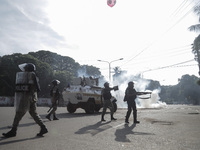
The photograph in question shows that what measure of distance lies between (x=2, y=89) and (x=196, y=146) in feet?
129

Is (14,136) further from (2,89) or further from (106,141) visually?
(2,89)

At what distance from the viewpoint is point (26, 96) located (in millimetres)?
4934

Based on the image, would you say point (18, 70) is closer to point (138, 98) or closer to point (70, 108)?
point (138, 98)

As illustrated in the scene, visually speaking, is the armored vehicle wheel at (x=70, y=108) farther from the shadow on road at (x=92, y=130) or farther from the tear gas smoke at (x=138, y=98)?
the tear gas smoke at (x=138, y=98)

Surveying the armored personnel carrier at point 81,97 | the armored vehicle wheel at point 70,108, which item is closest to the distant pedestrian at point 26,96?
the armored personnel carrier at point 81,97

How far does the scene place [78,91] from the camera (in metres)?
12.6

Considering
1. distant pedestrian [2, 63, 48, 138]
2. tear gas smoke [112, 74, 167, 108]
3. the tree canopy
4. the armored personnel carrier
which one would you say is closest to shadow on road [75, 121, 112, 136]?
distant pedestrian [2, 63, 48, 138]

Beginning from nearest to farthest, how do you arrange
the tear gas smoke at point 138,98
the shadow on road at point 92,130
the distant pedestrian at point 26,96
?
the distant pedestrian at point 26,96
the shadow on road at point 92,130
the tear gas smoke at point 138,98

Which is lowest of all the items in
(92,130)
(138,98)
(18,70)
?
(92,130)

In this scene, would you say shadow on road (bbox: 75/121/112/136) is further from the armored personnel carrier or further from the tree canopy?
the tree canopy

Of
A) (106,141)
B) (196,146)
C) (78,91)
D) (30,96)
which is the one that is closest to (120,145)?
(106,141)

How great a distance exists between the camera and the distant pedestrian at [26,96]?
4.85 m

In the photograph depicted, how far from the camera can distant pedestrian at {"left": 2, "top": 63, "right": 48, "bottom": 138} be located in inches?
191

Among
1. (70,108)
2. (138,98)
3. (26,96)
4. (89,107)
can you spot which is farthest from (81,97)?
(138,98)
